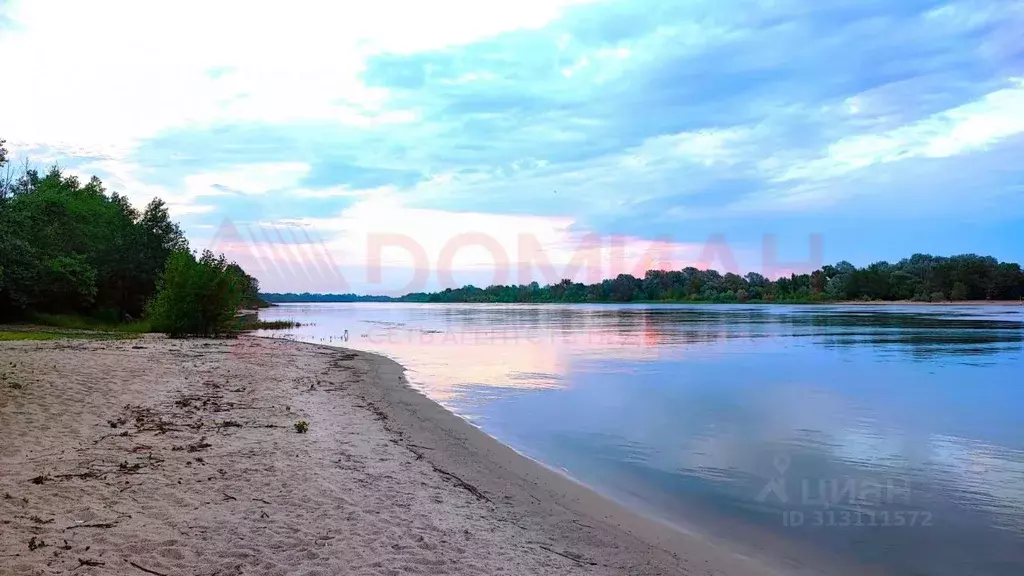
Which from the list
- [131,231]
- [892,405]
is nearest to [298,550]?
[892,405]

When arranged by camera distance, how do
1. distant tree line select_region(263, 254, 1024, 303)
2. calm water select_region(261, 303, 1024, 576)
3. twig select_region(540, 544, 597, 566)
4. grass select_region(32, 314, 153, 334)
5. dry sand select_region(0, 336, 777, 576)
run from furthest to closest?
distant tree line select_region(263, 254, 1024, 303)
grass select_region(32, 314, 153, 334)
calm water select_region(261, 303, 1024, 576)
twig select_region(540, 544, 597, 566)
dry sand select_region(0, 336, 777, 576)

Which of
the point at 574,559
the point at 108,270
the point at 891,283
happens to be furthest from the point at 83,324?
the point at 891,283

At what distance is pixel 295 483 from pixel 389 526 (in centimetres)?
195

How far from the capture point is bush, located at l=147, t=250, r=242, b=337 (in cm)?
3391

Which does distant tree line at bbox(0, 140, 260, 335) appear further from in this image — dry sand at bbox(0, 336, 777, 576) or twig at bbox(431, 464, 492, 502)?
twig at bbox(431, 464, 492, 502)

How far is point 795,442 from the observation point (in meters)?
13.0

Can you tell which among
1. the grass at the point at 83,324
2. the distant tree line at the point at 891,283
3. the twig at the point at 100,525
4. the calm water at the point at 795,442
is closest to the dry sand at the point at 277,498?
the twig at the point at 100,525

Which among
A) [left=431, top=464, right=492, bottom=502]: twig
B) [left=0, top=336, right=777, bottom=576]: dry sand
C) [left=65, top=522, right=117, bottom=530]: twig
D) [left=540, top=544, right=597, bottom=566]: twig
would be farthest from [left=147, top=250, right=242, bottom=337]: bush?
[left=540, top=544, right=597, bottom=566]: twig

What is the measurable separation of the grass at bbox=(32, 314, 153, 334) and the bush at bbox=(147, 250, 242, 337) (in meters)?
2.52

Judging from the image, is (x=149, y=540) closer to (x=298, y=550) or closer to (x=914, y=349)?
(x=298, y=550)

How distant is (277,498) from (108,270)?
154 feet

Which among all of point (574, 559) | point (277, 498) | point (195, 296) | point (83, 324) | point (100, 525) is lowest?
point (574, 559)

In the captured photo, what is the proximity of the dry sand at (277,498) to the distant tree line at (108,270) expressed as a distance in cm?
2023

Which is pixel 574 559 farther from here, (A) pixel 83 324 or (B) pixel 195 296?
(A) pixel 83 324
